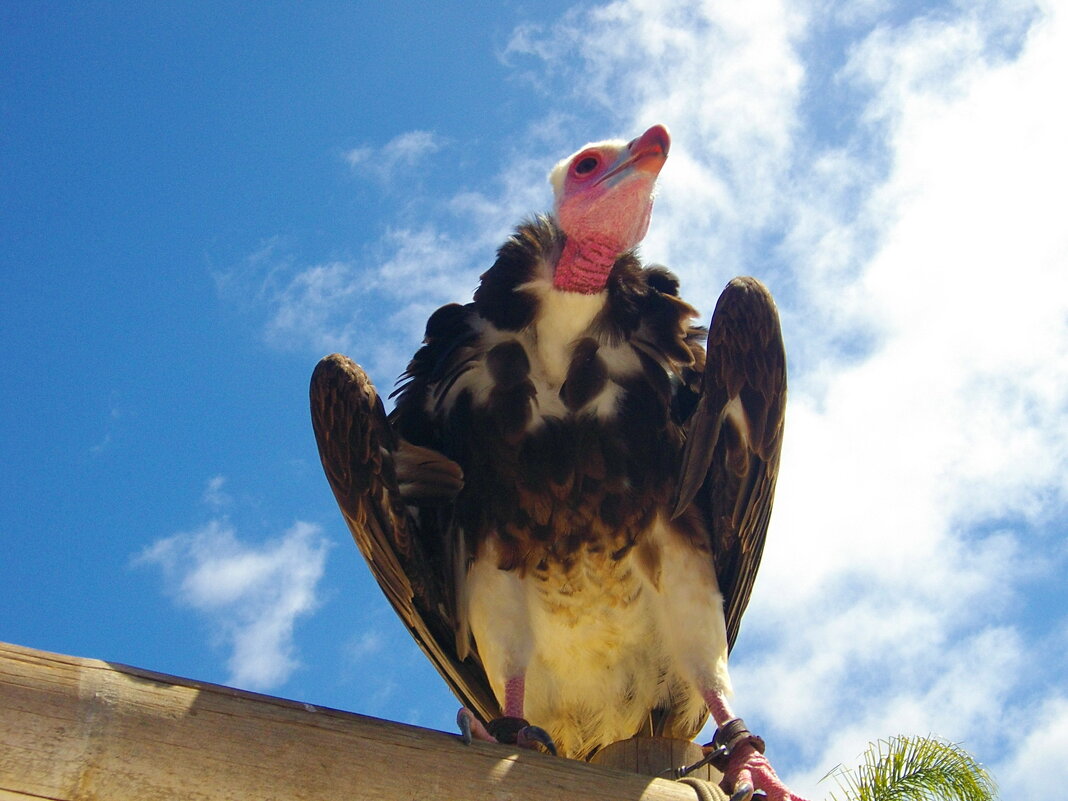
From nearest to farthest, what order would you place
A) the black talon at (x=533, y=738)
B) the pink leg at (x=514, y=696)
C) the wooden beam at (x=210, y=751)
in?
the wooden beam at (x=210, y=751) → the black talon at (x=533, y=738) → the pink leg at (x=514, y=696)

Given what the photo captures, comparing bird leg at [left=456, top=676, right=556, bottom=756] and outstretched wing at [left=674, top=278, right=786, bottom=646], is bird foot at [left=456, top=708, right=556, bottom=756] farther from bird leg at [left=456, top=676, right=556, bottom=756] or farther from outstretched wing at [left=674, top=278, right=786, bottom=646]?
outstretched wing at [left=674, top=278, right=786, bottom=646]

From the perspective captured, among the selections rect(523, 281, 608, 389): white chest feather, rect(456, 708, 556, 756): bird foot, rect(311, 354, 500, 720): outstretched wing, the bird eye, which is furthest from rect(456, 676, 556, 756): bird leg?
the bird eye

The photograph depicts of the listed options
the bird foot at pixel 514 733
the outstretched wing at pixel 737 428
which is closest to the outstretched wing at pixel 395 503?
the bird foot at pixel 514 733

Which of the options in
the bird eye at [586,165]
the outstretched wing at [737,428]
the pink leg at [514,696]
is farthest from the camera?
the bird eye at [586,165]

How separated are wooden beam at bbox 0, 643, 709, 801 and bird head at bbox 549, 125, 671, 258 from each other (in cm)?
257

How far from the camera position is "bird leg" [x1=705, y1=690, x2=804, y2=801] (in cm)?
369

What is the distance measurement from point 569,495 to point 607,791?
1.81 m

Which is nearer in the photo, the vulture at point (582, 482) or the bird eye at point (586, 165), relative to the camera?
the vulture at point (582, 482)

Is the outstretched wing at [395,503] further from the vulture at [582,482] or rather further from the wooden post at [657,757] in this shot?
the wooden post at [657,757]

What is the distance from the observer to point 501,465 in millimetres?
4707

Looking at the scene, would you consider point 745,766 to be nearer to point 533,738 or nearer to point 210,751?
point 533,738

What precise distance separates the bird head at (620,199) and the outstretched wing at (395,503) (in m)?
1.12

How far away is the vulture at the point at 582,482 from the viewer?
182 inches

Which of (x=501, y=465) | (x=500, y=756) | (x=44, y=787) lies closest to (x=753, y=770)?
(x=500, y=756)
